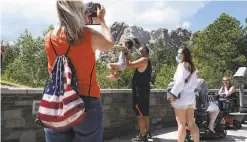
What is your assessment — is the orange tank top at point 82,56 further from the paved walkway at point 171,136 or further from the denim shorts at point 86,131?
the paved walkway at point 171,136

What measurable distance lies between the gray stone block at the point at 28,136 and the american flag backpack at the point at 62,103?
Answer: 286cm

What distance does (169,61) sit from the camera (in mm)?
52312

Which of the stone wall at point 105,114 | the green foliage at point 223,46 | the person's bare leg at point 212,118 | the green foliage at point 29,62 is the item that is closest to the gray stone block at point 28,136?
the stone wall at point 105,114

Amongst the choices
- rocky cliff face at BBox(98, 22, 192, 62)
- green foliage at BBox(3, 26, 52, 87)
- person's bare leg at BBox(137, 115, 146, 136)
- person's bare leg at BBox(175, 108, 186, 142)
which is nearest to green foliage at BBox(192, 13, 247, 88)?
green foliage at BBox(3, 26, 52, 87)

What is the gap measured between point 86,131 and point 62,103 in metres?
0.26

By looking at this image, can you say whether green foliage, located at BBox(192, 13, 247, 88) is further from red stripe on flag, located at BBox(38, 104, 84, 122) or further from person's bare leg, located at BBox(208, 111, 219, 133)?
red stripe on flag, located at BBox(38, 104, 84, 122)

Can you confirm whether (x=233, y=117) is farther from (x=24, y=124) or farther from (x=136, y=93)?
(x=24, y=124)

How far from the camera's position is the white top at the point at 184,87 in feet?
14.9

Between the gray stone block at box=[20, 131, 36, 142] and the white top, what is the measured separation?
7.05 feet

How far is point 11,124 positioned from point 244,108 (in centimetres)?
635

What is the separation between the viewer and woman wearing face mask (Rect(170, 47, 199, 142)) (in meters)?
4.56

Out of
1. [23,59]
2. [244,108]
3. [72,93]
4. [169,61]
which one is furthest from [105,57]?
[72,93]

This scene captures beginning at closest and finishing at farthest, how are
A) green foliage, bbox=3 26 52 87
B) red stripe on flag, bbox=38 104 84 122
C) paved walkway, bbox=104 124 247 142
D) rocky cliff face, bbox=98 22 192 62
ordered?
red stripe on flag, bbox=38 104 84 122, paved walkway, bbox=104 124 247 142, green foliage, bbox=3 26 52 87, rocky cliff face, bbox=98 22 192 62

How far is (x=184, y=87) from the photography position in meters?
4.62
